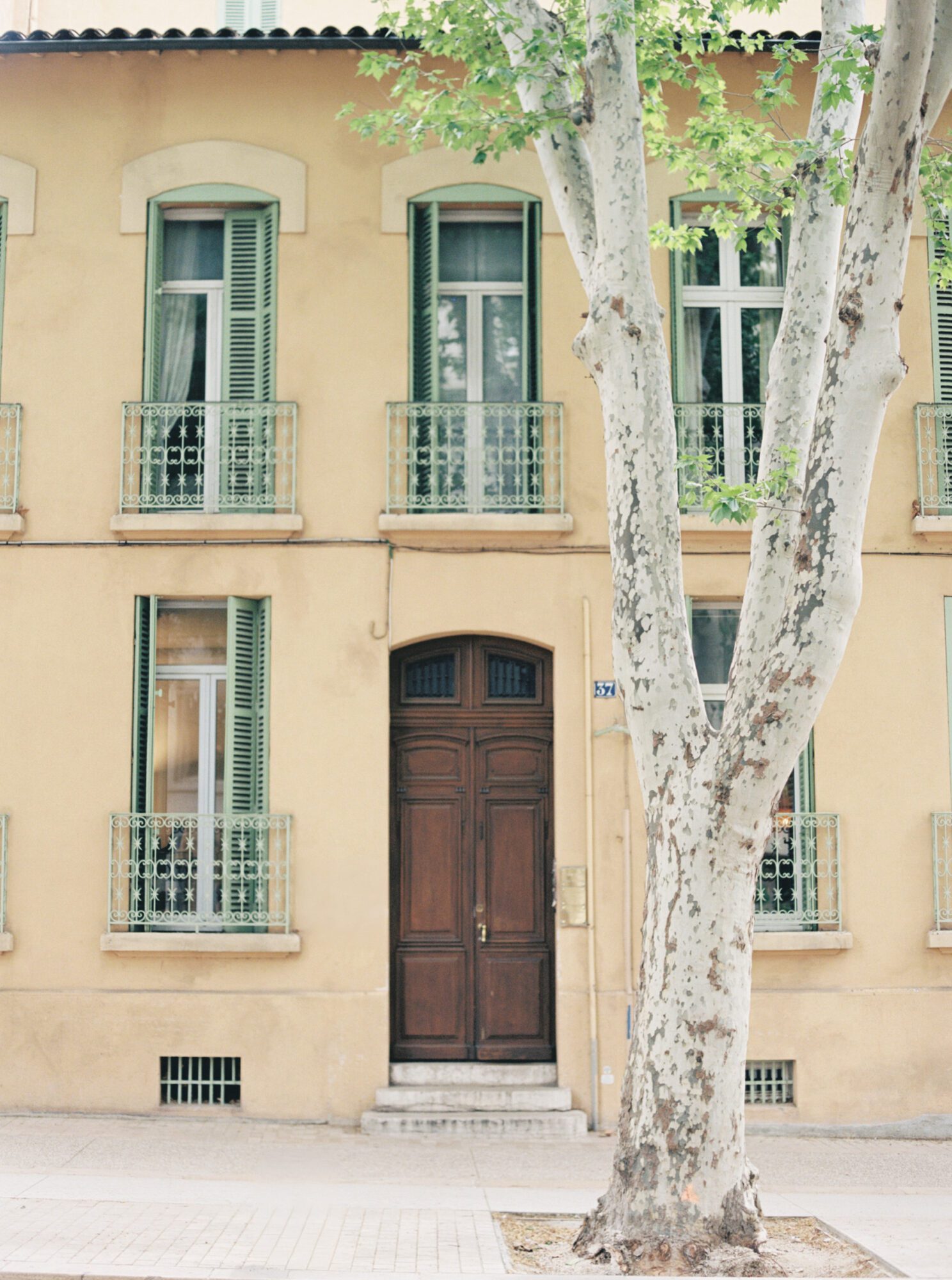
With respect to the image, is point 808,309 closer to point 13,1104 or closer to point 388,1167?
point 388,1167

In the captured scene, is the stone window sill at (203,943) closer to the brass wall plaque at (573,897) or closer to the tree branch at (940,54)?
the brass wall plaque at (573,897)

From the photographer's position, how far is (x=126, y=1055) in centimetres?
1060

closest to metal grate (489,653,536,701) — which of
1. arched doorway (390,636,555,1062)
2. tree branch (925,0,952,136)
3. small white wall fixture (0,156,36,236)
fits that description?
arched doorway (390,636,555,1062)

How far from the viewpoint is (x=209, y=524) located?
1091 cm

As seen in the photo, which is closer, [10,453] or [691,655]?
[691,655]

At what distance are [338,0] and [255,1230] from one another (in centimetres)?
1168

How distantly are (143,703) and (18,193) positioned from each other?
4.37 m

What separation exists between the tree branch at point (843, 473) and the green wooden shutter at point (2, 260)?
7350 millimetres

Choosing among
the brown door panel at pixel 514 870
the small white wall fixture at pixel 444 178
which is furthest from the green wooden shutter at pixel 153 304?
the brown door panel at pixel 514 870

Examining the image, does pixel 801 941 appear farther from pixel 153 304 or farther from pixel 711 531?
pixel 153 304

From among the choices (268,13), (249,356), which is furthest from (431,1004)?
(268,13)

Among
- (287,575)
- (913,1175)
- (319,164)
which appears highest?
(319,164)

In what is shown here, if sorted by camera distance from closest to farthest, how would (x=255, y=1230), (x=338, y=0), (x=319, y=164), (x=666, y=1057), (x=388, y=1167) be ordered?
1. (x=666, y=1057)
2. (x=255, y=1230)
3. (x=388, y=1167)
4. (x=319, y=164)
5. (x=338, y=0)

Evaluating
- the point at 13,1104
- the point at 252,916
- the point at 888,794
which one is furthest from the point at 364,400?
the point at 13,1104
